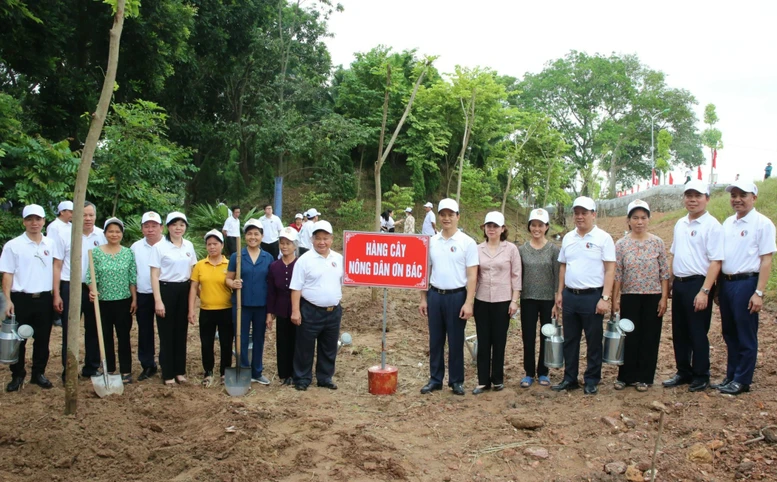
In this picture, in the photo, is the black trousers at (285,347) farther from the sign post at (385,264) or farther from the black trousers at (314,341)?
the sign post at (385,264)

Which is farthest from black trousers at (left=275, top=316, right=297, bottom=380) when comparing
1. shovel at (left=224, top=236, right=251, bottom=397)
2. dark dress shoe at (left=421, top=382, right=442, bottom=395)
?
dark dress shoe at (left=421, top=382, right=442, bottom=395)

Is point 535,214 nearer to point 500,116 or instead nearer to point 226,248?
point 226,248

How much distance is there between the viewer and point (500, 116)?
27625 mm

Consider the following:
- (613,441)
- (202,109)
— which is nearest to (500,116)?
(202,109)

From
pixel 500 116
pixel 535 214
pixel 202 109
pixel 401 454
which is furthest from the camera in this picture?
pixel 500 116

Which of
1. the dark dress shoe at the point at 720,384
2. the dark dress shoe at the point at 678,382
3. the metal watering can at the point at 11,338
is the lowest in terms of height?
the dark dress shoe at the point at 678,382

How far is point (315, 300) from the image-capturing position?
589 cm

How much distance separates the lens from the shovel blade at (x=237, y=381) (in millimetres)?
5828

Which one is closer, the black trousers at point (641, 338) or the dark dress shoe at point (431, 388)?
the black trousers at point (641, 338)

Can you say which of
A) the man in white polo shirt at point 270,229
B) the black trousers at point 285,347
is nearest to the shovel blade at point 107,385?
the black trousers at point 285,347

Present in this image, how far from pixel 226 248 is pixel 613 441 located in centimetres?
1225

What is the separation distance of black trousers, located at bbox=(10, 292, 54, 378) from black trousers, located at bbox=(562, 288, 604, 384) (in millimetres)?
4898

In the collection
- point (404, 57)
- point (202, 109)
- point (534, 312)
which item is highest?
point (404, 57)

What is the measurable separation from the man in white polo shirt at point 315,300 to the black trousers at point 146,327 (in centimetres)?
144
